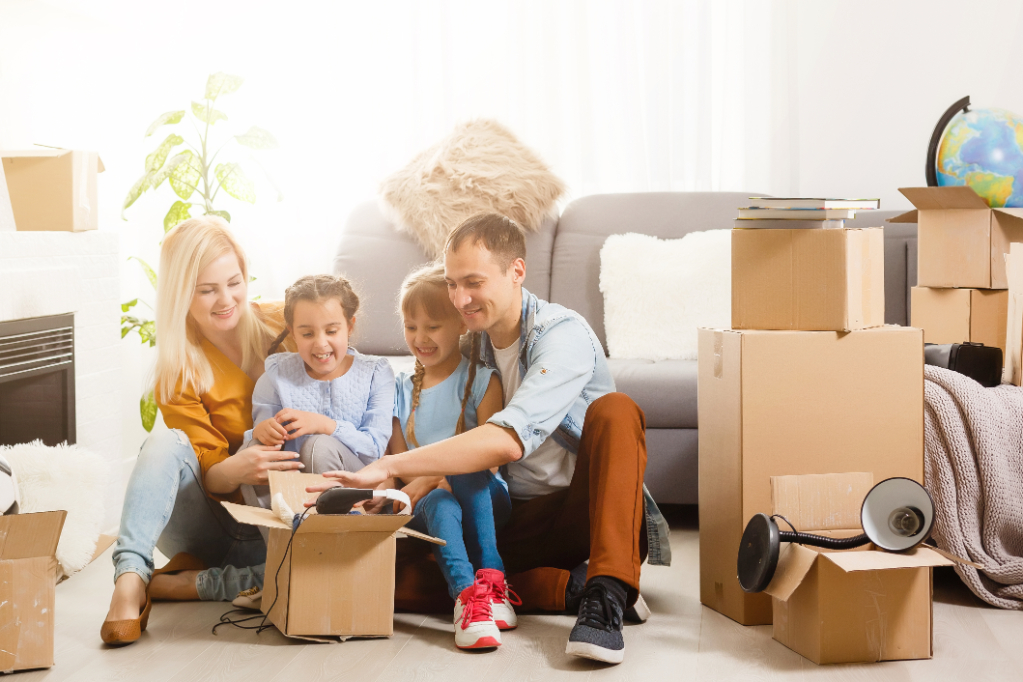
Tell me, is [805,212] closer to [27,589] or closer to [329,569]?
[329,569]

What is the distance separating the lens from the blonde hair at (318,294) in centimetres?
186

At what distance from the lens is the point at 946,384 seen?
2.00 m

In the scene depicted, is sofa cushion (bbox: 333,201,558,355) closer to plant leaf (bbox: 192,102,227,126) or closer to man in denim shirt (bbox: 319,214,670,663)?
plant leaf (bbox: 192,102,227,126)

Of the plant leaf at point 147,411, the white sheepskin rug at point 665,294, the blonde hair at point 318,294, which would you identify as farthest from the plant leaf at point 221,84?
the blonde hair at point 318,294

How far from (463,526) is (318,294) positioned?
548 mm

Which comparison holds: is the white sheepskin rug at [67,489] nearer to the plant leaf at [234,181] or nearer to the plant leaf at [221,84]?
the plant leaf at [234,181]

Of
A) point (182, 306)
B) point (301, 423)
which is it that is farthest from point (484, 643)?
point (182, 306)

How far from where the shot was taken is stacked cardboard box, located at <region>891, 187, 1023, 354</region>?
2336 millimetres

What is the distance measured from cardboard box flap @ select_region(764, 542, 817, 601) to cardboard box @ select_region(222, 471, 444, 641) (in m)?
0.62

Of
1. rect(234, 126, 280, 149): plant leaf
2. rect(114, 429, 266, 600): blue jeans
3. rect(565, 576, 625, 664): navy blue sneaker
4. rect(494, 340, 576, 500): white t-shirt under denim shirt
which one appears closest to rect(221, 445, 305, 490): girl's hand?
rect(114, 429, 266, 600): blue jeans

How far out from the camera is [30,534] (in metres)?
1.62

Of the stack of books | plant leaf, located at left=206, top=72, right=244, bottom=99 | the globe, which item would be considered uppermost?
plant leaf, located at left=206, top=72, right=244, bottom=99

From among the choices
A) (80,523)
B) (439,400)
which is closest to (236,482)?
(439,400)

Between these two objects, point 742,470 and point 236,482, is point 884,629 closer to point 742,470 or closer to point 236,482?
point 742,470
